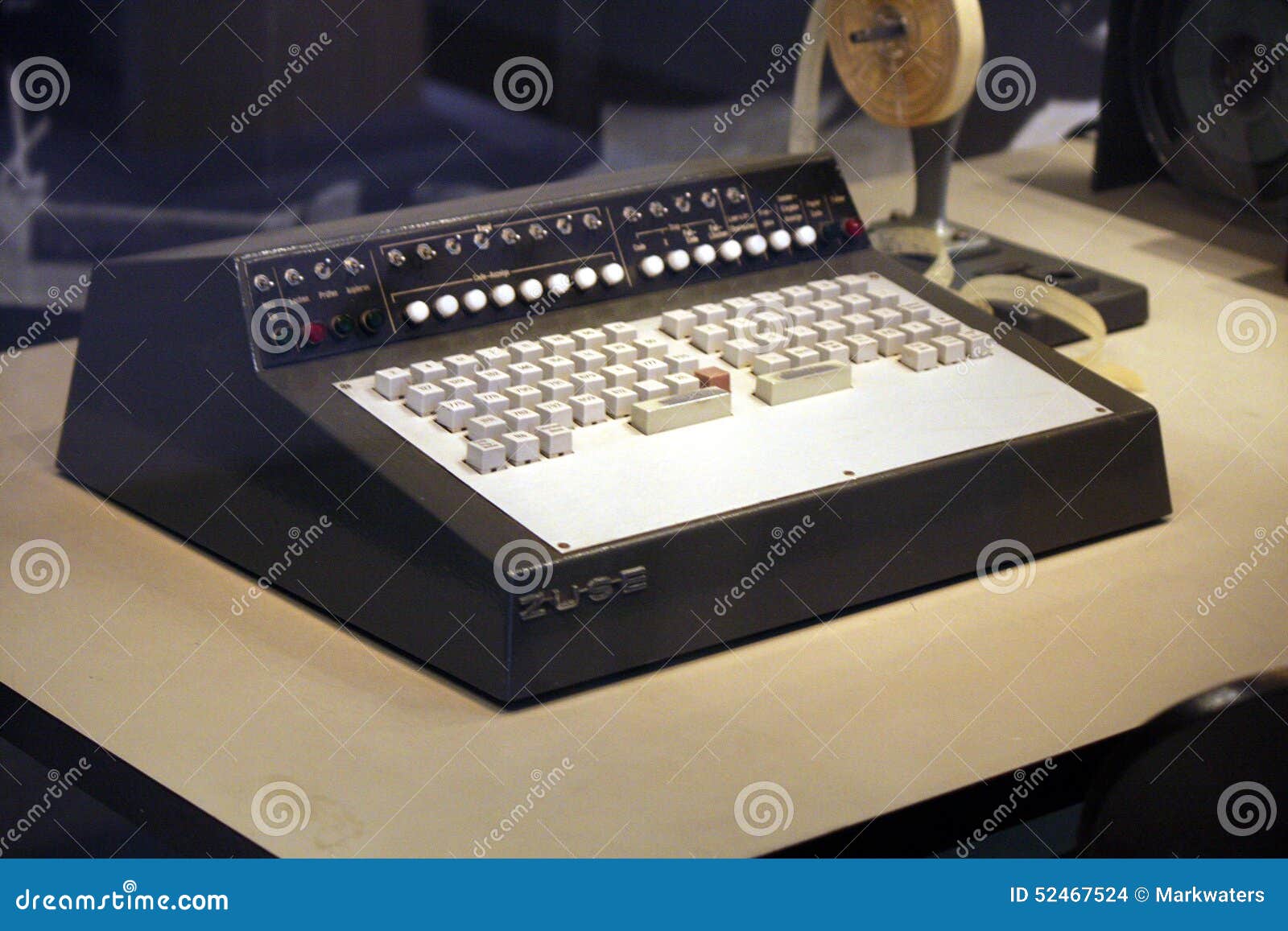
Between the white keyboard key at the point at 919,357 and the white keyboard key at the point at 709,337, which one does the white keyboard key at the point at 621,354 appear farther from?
the white keyboard key at the point at 919,357

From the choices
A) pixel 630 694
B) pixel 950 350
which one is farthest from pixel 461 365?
pixel 950 350

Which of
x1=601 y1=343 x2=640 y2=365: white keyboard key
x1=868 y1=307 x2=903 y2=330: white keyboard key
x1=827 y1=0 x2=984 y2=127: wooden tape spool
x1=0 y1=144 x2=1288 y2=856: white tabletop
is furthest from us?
x1=827 y1=0 x2=984 y2=127: wooden tape spool

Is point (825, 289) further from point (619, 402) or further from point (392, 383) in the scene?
point (392, 383)

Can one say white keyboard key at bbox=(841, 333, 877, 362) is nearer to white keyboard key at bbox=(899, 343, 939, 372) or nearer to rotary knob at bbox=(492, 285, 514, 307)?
white keyboard key at bbox=(899, 343, 939, 372)

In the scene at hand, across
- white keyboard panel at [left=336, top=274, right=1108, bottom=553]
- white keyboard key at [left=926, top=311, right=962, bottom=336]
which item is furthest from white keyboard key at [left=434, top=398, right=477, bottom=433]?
white keyboard key at [left=926, top=311, right=962, bottom=336]

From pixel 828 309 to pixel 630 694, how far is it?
515mm

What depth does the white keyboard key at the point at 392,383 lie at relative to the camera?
1.39 m

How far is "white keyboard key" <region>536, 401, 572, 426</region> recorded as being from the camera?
1.37 m

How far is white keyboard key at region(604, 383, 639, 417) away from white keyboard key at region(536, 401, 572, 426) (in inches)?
1.6

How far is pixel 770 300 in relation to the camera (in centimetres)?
160

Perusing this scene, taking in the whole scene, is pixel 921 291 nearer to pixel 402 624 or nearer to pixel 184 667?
pixel 402 624

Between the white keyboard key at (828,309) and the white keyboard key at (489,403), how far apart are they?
0.36 m

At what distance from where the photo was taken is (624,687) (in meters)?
1.24

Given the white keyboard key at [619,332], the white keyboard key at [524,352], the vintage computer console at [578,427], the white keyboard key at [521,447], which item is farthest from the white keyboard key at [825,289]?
the white keyboard key at [521,447]
